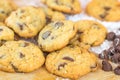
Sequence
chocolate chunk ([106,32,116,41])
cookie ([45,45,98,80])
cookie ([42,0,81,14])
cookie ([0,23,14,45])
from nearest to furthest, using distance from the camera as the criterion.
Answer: cookie ([45,45,98,80]) → cookie ([0,23,14,45]) → chocolate chunk ([106,32,116,41]) → cookie ([42,0,81,14])

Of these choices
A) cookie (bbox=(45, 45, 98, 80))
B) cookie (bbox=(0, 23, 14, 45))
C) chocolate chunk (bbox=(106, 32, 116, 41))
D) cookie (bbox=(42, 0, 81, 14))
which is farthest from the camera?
cookie (bbox=(42, 0, 81, 14))

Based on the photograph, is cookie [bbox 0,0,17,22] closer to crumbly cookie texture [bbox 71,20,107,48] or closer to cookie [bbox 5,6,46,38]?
cookie [bbox 5,6,46,38]

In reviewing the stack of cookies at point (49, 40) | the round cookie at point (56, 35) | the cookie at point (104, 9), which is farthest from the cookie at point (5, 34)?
the cookie at point (104, 9)

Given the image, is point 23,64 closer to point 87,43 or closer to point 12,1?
point 87,43

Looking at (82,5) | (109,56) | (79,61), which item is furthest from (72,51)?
(82,5)

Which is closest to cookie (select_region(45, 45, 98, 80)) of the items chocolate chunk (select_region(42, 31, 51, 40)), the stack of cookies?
the stack of cookies

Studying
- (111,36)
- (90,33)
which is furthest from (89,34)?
(111,36)

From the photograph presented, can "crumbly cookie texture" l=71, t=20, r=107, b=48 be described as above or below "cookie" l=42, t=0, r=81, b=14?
below
